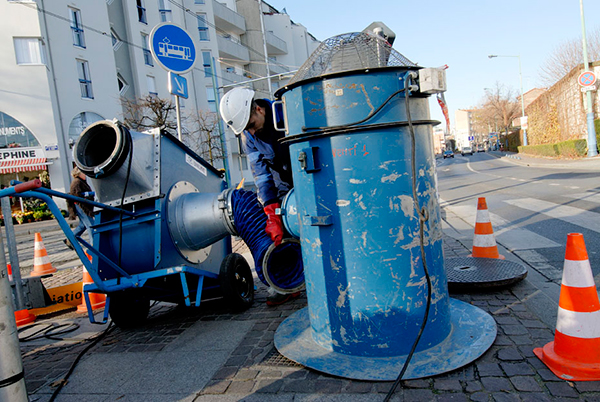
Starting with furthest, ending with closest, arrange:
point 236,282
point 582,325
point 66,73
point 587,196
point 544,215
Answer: point 66,73 < point 587,196 < point 544,215 < point 236,282 < point 582,325

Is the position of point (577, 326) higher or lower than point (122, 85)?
lower

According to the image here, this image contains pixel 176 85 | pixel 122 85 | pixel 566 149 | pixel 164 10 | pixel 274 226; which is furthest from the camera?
pixel 164 10

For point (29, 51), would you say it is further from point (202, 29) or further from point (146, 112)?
point (202, 29)

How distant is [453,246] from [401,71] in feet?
12.8

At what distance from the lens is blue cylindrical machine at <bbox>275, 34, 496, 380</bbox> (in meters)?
2.51

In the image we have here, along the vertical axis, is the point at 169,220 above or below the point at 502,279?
above

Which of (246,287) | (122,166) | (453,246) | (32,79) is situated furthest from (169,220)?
(32,79)

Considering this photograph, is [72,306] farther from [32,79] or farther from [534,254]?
[32,79]

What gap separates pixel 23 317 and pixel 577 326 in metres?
5.11

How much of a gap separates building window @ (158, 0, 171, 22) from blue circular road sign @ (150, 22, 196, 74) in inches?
1139

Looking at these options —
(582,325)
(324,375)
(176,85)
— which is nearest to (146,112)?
(176,85)

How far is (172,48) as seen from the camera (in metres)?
5.74

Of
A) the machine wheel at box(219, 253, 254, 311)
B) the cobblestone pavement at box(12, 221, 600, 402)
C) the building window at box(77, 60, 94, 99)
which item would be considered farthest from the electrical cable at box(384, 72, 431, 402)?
the building window at box(77, 60, 94, 99)

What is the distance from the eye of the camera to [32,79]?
21234mm
